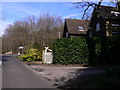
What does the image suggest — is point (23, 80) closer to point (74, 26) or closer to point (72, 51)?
point (72, 51)

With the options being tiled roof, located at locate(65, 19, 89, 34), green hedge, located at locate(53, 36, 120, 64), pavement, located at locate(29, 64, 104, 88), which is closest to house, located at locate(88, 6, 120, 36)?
tiled roof, located at locate(65, 19, 89, 34)

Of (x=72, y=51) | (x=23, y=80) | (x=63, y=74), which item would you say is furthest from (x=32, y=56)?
(x=23, y=80)

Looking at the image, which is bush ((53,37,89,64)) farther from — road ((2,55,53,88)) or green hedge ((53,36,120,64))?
road ((2,55,53,88))

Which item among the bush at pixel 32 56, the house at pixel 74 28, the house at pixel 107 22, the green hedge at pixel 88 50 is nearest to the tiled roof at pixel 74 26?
the house at pixel 74 28

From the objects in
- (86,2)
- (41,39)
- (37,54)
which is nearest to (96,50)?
(86,2)

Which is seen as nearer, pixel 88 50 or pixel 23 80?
pixel 23 80

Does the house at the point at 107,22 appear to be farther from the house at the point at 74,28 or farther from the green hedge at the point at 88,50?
the green hedge at the point at 88,50

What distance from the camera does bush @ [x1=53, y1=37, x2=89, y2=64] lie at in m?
18.7

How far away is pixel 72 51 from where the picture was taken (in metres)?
18.8

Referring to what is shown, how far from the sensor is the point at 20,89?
762 centimetres

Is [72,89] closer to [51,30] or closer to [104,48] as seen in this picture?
[104,48]

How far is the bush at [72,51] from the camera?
61.3 ft

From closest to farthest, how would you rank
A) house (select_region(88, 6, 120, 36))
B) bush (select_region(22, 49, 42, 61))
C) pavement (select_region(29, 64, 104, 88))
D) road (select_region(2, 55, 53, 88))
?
road (select_region(2, 55, 53, 88)) → pavement (select_region(29, 64, 104, 88)) → bush (select_region(22, 49, 42, 61)) → house (select_region(88, 6, 120, 36))

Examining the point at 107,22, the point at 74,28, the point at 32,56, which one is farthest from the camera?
the point at 74,28
